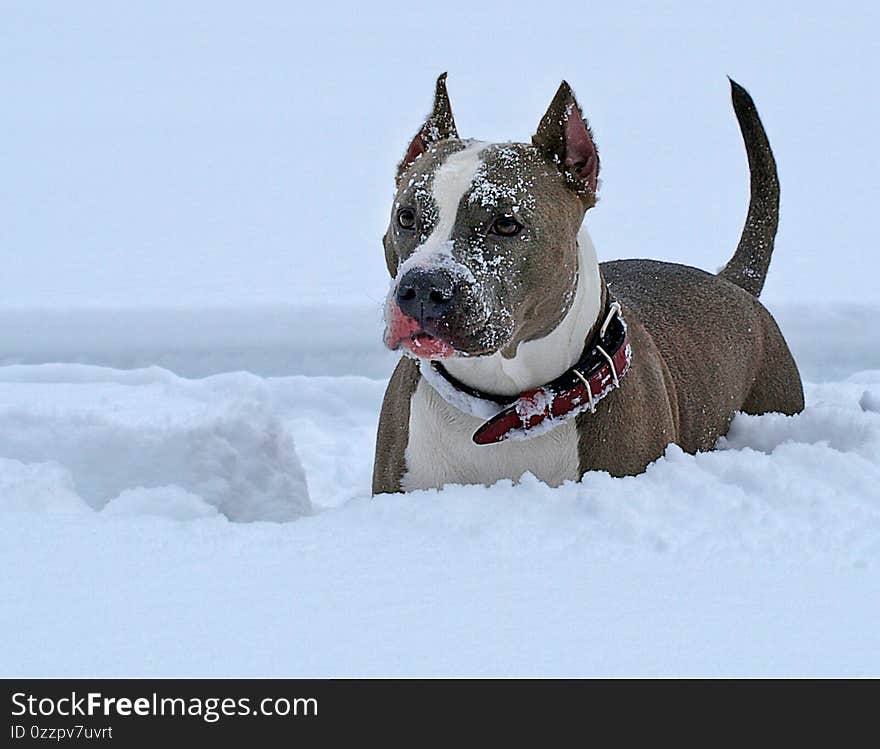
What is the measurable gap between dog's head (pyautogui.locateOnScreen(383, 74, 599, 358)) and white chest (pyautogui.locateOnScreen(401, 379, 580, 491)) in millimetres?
222

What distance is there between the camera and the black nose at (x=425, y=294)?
2.34 metres

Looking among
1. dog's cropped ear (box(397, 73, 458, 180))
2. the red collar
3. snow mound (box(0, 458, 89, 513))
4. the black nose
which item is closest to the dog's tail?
dog's cropped ear (box(397, 73, 458, 180))

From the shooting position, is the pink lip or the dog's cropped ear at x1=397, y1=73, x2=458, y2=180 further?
the dog's cropped ear at x1=397, y1=73, x2=458, y2=180

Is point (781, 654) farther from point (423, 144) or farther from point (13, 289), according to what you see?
point (13, 289)

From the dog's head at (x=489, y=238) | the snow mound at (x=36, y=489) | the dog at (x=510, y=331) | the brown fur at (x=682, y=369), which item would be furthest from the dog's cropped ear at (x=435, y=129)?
the snow mound at (x=36, y=489)

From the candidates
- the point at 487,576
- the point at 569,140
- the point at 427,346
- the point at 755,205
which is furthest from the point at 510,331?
the point at 755,205

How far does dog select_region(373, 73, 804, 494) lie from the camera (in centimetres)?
242

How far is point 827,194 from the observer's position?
33.5 feet

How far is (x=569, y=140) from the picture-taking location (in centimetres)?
276

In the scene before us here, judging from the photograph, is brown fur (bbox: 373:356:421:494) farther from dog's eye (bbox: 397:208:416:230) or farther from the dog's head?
dog's eye (bbox: 397:208:416:230)

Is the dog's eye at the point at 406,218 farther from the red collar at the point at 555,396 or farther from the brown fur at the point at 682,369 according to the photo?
the brown fur at the point at 682,369

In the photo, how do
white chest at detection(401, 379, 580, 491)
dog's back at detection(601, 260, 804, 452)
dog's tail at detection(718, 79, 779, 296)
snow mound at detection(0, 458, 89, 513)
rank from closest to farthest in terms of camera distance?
snow mound at detection(0, 458, 89, 513)
white chest at detection(401, 379, 580, 491)
dog's back at detection(601, 260, 804, 452)
dog's tail at detection(718, 79, 779, 296)

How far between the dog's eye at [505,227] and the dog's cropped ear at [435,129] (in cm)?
55
